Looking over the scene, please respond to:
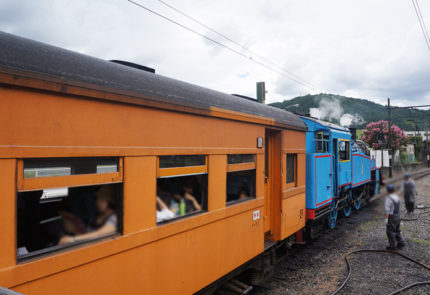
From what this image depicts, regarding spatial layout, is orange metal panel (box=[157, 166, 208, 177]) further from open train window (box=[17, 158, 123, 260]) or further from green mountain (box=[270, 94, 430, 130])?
green mountain (box=[270, 94, 430, 130])

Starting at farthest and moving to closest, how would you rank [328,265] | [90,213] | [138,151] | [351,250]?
[351,250], [328,265], [138,151], [90,213]

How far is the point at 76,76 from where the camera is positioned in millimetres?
2283

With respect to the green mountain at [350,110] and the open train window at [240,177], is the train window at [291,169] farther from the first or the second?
the green mountain at [350,110]

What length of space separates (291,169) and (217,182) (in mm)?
2513

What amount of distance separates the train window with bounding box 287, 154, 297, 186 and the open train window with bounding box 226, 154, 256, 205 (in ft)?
4.50

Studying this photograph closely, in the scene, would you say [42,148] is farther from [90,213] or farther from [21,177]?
[90,213]

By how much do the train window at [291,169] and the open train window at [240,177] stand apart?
4.50ft

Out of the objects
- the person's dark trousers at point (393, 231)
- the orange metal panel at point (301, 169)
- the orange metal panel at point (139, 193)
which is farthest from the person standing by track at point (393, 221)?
the orange metal panel at point (139, 193)

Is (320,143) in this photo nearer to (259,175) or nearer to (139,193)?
(259,175)

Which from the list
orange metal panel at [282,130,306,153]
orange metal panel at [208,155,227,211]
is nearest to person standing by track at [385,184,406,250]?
orange metal panel at [282,130,306,153]

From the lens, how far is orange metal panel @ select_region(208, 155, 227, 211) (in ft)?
11.8

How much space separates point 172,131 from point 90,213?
42.9 inches

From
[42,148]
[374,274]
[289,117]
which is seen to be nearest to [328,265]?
[374,274]

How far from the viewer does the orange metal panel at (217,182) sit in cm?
358
